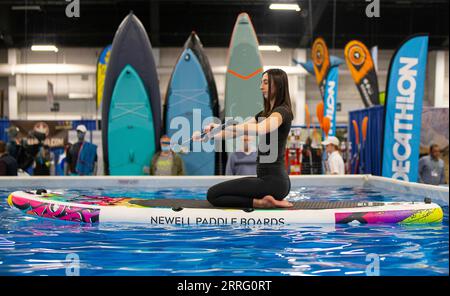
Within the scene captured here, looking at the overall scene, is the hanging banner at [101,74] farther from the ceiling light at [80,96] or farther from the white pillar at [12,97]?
the white pillar at [12,97]

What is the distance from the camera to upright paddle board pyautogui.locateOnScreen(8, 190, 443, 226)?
136 inches

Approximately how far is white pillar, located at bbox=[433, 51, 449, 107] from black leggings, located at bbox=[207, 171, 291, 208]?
53.7ft

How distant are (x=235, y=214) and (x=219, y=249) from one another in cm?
74

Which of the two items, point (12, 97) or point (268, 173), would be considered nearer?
point (268, 173)

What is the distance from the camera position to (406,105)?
6324 mm

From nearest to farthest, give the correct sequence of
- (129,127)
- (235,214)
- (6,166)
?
1. (235,214)
2. (6,166)
3. (129,127)

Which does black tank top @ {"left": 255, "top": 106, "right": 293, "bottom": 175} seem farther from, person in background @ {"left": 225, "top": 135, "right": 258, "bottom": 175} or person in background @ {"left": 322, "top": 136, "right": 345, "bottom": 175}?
person in background @ {"left": 322, "top": 136, "right": 345, "bottom": 175}

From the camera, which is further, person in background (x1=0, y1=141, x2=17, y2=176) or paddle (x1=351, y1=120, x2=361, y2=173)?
paddle (x1=351, y1=120, x2=361, y2=173)

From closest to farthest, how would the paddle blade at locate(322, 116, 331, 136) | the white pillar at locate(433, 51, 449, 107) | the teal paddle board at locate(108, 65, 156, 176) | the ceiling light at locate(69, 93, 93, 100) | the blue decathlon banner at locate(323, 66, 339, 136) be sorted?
the teal paddle board at locate(108, 65, 156, 176), the paddle blade at locate(322, 116, 331, 136), the blue decathlon banner at locate(323, 66, 339, 136), the white pillar at locate(433, 51, 449, 107), the ceiling light at locate(69, 93, 93, 100)

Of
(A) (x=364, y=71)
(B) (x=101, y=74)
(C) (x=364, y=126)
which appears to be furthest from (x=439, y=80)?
(B) (x=101, y=74)

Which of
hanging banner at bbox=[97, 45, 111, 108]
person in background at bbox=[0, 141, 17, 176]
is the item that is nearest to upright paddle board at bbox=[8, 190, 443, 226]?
person in background at bbox=[0, 141, 17, 176]

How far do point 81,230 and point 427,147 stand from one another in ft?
21.1

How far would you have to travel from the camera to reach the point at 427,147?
8266 mm

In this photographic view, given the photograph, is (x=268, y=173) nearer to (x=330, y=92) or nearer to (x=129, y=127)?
(x=129, y=127)
